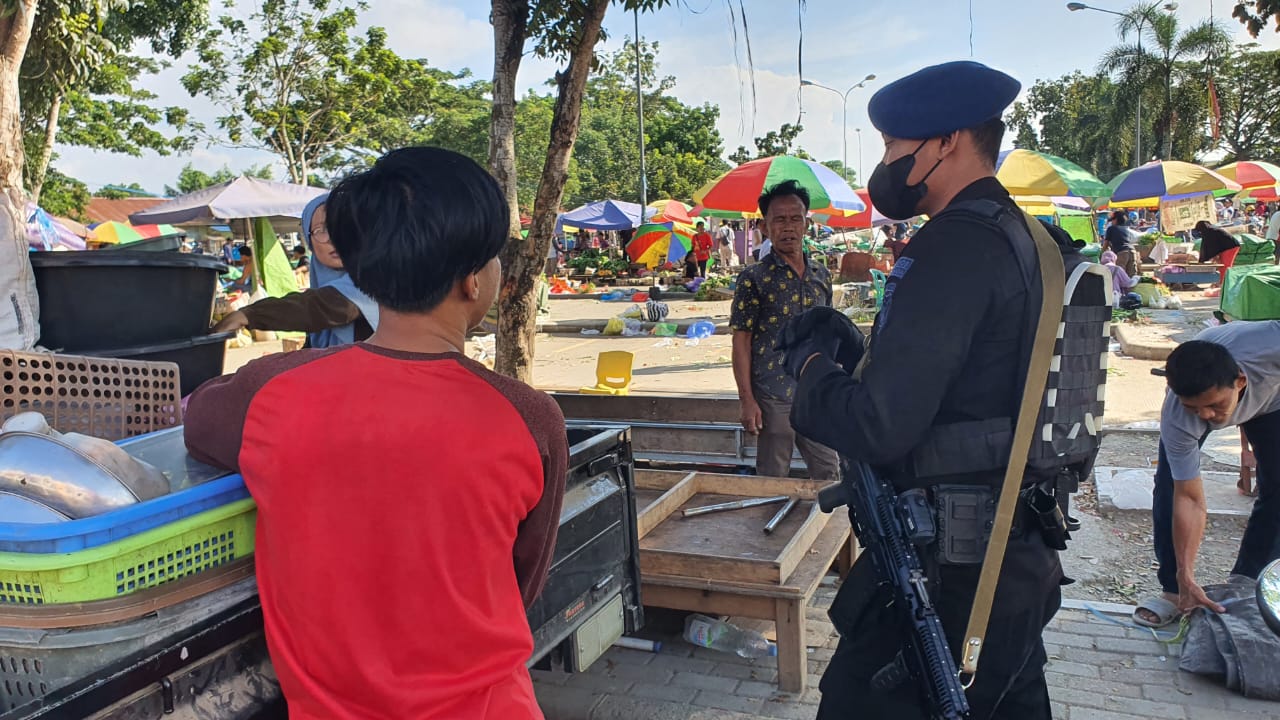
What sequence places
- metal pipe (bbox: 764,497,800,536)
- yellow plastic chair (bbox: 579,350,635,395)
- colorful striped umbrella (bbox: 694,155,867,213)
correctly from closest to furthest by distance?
1. metal pipe (bbox: 764,497,800,536)
2. yellow plastic chair (bbox: 579,350,635,395)
3. colorful striped umbrella (bbox: 694,155,867,213)

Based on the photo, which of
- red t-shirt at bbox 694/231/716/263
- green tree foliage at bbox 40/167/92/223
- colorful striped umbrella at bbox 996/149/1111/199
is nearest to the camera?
colorful striped umbrella at bbox 996/149/1111/199

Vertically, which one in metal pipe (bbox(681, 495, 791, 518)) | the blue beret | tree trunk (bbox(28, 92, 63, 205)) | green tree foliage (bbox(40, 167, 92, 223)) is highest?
green tree foliage (bbox(40, 167, 92, 223))

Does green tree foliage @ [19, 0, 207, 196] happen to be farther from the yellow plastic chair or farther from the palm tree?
the palm tree

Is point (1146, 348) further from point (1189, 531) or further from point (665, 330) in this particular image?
point (1189, 531)

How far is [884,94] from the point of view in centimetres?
205

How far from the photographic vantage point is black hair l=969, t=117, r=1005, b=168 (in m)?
1.99

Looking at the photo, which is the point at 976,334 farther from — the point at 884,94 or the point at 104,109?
the point at 104,109

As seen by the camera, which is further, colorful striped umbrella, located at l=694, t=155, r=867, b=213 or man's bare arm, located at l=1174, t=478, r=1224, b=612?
colorful striped umbrella, located at l=694, t=155, r=867, b=213

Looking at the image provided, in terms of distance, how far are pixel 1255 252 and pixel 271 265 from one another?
1315cm

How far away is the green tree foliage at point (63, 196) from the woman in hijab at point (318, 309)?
26682 mm

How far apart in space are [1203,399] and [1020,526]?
2032mm

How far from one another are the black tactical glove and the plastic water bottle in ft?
6.74

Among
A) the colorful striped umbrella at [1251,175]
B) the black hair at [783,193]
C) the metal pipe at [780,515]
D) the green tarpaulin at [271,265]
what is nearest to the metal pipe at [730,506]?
the metal pipe at [780,515]

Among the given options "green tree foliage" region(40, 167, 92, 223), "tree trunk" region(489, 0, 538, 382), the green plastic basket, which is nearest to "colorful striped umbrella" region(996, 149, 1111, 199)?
"tree trunk" region(489, 0, 538, 382)
